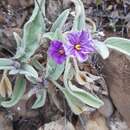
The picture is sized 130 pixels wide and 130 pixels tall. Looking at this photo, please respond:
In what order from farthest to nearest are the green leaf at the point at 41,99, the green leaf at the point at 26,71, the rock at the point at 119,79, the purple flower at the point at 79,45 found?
the rock at the point at 119,79
the green leaf at the point at 41,99
the green leaf at the point at 26,71
the purple flower at the point at 79,45

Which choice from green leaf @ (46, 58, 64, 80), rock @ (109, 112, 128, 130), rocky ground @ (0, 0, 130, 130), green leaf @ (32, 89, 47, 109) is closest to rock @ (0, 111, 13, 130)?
rocky ground @ (0, 0, 130, 130)

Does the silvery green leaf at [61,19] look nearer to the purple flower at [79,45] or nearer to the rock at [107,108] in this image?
the purple flower at [79,45]

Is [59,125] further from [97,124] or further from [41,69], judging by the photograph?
[41,69]

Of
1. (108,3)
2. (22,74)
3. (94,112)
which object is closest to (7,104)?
(22,74)

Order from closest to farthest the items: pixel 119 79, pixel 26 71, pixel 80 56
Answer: pixel 80 56
pixel 26 71
pixel 119 79

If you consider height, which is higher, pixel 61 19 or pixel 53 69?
pixel 61 19

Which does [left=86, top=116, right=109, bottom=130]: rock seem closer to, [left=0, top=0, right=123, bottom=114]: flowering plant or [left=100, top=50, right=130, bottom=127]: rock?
[left=100, top=50, right=130, bottom=127]: rock

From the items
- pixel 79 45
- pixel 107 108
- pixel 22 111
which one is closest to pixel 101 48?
pixel 79 45

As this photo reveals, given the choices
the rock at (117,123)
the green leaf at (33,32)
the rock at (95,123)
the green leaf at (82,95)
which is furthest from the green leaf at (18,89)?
the rock at (117,123)
